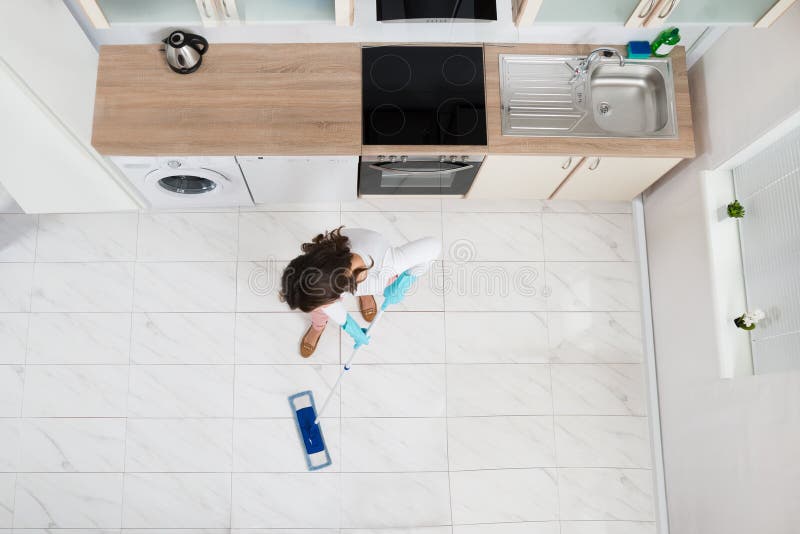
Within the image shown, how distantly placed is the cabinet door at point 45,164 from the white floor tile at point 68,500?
4.40 ft

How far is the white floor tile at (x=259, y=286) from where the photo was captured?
299 cm

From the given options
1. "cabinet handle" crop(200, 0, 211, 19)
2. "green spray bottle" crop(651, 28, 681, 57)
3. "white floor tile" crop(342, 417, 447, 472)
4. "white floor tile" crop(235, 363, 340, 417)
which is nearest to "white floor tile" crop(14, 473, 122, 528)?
"white floor tile" crop(235, 363, 340, 417)

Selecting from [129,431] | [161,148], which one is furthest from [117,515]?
[161,148]

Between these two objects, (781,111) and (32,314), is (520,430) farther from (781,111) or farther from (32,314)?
(32,314)

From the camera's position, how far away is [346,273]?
203 centimetres

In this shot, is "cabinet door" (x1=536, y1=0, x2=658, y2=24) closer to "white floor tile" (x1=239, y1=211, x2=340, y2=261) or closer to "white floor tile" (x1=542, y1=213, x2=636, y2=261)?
"white floor tile" (x1=542, y1=213, x2=636, y2=261)

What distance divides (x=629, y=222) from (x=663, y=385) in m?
0.90

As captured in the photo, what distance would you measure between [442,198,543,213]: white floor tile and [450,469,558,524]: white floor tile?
139 cm

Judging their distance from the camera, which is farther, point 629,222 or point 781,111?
point 629,222

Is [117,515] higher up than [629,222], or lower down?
lower down

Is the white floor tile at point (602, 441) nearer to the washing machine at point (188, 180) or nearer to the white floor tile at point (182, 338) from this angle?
the white floor tile at point (182, 338)

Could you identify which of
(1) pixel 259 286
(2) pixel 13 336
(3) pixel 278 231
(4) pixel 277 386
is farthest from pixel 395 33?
(2) pixel 13 336

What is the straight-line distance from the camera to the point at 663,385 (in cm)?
293

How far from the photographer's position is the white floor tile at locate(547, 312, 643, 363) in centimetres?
303
